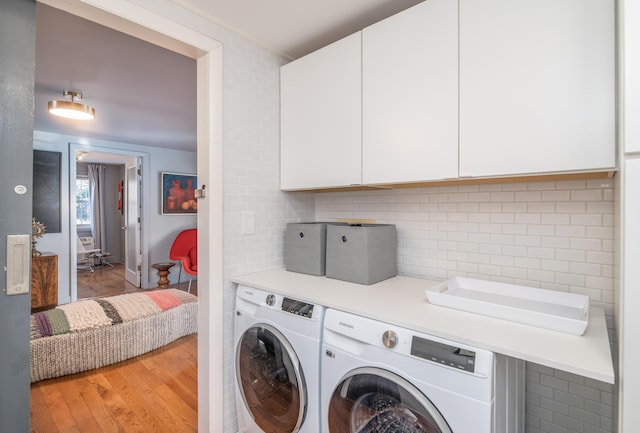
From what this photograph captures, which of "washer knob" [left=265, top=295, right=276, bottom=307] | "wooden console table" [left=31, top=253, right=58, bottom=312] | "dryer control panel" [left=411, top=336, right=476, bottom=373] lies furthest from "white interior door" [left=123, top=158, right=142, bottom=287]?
"dryer control panel" [left=411, top=336, right=476, bottom=373]

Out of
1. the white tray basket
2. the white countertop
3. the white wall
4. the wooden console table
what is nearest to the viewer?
the white countertop

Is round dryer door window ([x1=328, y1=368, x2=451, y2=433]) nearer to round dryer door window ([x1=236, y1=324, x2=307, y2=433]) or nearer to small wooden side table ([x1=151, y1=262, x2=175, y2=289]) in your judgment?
round dryer door window ([x1=236, y1=324, x2=307, y2=433])

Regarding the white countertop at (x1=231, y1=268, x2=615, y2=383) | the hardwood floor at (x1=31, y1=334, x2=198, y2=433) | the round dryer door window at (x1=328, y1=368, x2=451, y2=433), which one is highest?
the white countertop at (x1=231, y1=268, x2=615, y2=383)

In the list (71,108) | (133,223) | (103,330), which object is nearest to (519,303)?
(103,330)

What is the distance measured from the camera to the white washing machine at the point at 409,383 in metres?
0.91

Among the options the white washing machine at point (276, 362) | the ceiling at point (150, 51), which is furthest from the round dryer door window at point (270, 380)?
the ceiling at point (150, 51)

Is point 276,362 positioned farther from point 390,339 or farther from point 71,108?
point 71,108

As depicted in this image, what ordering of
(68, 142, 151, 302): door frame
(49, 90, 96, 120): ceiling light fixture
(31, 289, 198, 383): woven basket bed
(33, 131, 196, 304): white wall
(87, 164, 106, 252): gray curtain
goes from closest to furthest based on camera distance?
(31, 289, 198, 383): woven basket bed
(49, 90, 96, 120): ceiling light fixture
(33, 131, 196, 304): white wall
(68, 142, 151, 302): door frame
(87, 164, 106, 252): gray curtain

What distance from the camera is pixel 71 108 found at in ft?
8.93

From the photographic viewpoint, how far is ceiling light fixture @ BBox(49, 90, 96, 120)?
2.66 metres

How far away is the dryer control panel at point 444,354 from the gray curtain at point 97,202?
844cm

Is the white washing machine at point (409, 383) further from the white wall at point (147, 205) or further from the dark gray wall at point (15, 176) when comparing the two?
the white wall at point (147, 205)

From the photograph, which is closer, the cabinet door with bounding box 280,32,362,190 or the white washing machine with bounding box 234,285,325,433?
the white washing machine with bounding box 234,285,325,433

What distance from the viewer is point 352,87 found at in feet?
5.42
